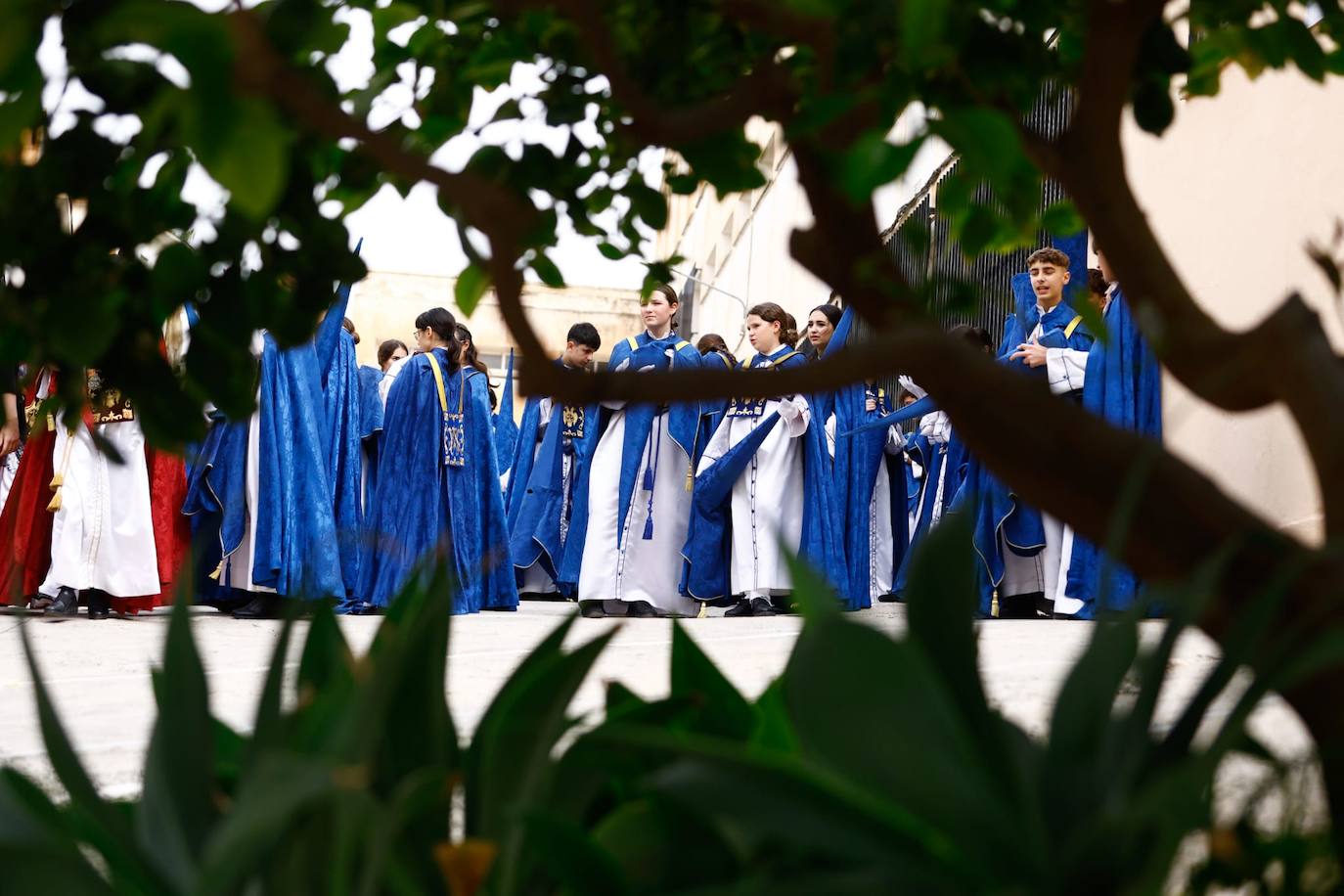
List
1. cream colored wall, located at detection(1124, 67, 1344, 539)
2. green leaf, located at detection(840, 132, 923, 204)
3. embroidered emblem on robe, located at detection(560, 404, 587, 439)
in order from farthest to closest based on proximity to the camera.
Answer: embroidered emblem on robe, located at detection(560, 404, 587, 439) → cream colored wall, located at detection(1124, 67, 1344, 539) → green leaf, located at detection(840, 132, 923, 204)

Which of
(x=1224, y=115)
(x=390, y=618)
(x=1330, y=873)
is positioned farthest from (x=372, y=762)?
(x=1224, y=115)

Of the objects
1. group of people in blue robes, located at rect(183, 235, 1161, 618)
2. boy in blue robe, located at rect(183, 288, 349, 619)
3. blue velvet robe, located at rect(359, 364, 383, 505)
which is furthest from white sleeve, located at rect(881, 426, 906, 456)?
boy in blue robe, located at rect(183, 288, 349, 619)

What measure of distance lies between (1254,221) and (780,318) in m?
2.59

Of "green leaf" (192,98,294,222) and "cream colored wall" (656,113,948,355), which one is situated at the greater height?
"cream colored wall" (656,113,948,355)

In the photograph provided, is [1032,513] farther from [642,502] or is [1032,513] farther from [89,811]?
[89,811]

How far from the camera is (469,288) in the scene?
1.20 m

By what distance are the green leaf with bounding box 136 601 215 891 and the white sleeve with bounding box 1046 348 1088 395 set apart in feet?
21.2

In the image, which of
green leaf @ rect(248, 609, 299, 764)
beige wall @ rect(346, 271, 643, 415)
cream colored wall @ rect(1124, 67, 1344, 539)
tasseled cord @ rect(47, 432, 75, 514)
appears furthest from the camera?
beige wall @ rect(346, 271, 643, 415)

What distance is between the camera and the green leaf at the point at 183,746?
3.16 feet

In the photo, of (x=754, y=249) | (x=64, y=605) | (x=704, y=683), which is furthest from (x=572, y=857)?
(x=754, y=249)

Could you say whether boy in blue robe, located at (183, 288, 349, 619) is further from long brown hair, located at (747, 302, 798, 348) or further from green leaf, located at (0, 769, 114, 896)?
green leaf, located at (0, 769, 114, 896)

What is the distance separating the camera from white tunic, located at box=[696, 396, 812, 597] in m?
8.12

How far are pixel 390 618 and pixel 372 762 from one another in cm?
26

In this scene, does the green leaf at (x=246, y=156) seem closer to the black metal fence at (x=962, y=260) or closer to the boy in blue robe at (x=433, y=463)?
the black metal fence at (x=962, y=260)
